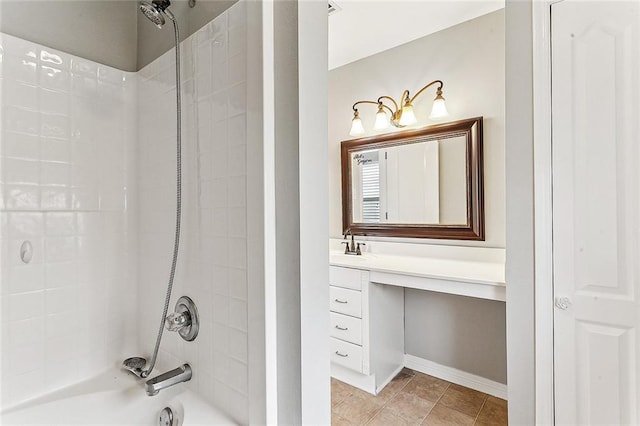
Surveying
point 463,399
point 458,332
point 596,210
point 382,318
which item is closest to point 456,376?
point 463,399

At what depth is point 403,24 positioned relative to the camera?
7.42 feet

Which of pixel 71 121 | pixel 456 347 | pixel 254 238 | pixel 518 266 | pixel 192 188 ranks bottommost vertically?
pixel 456 347

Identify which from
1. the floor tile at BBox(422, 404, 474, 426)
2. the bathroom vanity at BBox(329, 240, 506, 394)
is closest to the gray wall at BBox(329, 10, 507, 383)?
the bathroom vanity at BBox(329, 240, 506, 394)

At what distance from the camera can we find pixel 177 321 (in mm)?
1099

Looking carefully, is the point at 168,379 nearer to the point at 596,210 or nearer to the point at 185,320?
the point at 185,320

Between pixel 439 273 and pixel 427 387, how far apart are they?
36.5 inches

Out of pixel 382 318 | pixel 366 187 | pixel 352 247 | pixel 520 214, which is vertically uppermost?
pixel 366 187

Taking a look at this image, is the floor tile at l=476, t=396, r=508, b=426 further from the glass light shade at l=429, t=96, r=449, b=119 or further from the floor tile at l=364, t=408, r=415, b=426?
the glass light shade at l=429, t=96, r=449, b=119

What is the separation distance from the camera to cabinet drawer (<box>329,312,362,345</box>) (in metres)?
2.16

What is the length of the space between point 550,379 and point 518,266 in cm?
49

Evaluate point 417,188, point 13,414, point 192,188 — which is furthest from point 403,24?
point 13,414

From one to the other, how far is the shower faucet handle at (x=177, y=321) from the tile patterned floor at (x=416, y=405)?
4.11ft

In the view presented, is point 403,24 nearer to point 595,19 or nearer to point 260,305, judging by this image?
point 595,19

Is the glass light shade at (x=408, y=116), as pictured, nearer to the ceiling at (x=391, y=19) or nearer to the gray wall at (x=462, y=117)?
the gray wall at (x=462, y=117)
